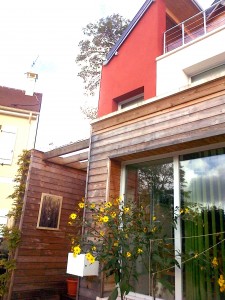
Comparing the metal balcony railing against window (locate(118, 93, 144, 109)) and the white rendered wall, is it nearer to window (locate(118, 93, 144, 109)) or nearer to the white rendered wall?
the white rendered wall

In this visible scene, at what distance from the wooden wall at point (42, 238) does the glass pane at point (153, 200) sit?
2422 mm

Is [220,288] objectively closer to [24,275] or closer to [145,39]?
[24,275]

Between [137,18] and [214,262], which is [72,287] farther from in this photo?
[137,18]

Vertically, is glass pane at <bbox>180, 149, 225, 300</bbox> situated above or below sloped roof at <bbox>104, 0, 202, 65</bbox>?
below

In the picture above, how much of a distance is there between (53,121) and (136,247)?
15.2m

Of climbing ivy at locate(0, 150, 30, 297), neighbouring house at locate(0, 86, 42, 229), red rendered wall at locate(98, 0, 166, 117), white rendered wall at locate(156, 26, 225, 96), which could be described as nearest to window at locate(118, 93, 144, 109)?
red rendered wall at locate(98, 0, 166, 117)

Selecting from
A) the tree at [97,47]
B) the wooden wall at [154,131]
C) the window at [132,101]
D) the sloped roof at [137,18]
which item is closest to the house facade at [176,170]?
the wooden wall at [154,131]

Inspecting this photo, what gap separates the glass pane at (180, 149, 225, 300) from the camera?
275 centimetres

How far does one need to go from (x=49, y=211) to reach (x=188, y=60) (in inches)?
210

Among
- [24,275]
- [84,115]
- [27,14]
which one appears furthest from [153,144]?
[84,115]

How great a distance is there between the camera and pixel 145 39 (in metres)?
8.16

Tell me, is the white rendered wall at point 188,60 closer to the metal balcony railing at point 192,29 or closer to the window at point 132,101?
the metal balcony railing at point 192,29

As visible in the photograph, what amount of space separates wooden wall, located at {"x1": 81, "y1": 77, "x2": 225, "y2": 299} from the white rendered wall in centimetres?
332

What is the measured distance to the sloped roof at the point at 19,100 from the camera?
1212cm
